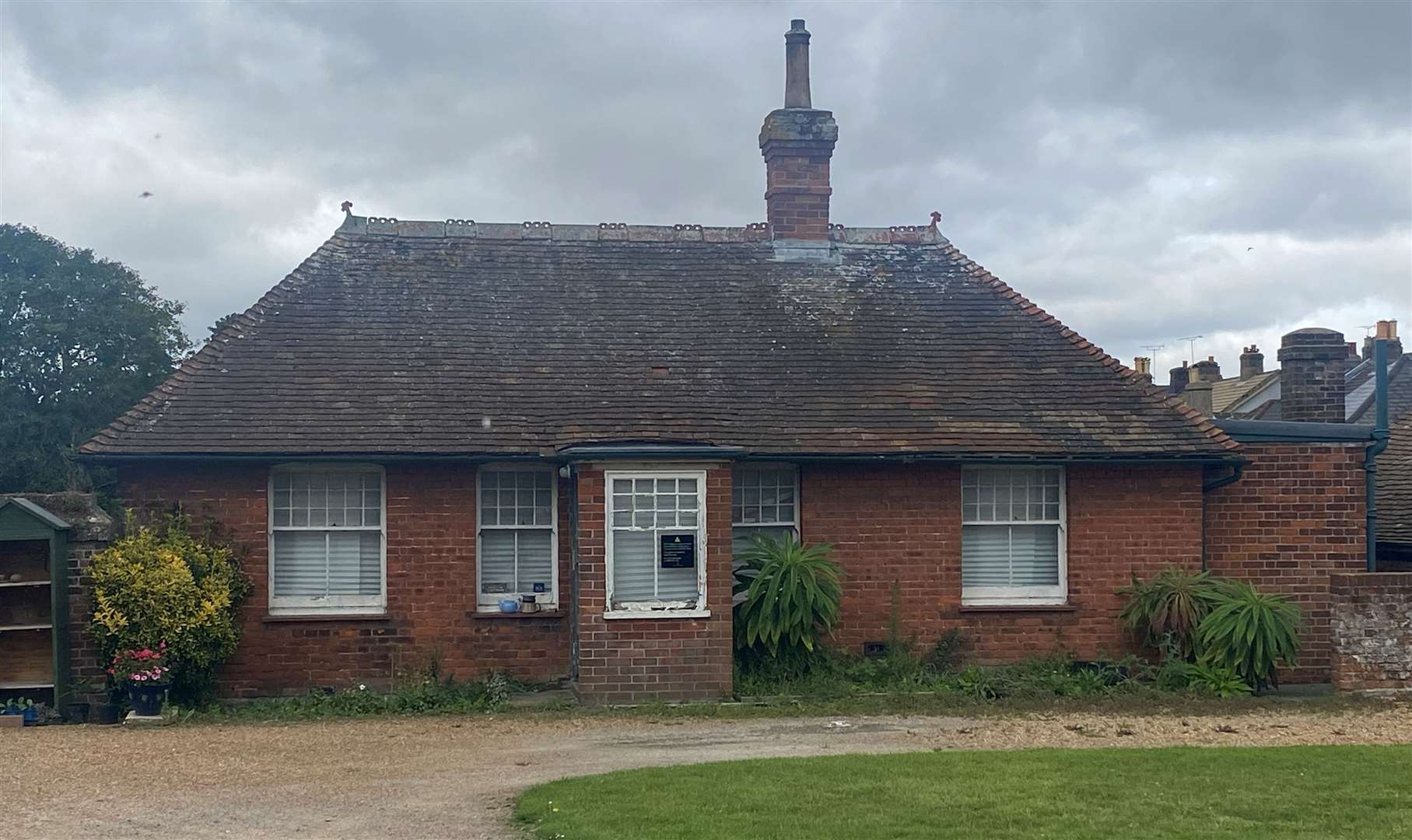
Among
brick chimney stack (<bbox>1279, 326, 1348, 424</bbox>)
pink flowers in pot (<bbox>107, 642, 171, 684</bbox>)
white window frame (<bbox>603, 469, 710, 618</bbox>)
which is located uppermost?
brick chimney stack (<bbox>1279, 326, 1348, 424</bbox>)

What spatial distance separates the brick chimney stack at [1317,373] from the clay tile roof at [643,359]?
2514 mm

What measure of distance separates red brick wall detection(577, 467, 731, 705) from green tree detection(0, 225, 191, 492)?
13990 millimetres

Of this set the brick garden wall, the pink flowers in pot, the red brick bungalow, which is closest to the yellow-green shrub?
the pink flowers in pot

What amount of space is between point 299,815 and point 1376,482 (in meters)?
17.0

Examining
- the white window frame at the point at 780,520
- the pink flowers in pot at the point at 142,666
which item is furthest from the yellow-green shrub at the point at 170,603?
the white window frame at the point at 780,520

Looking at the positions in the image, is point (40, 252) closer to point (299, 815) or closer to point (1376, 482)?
point (299, 815)

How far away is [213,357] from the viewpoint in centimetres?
1473

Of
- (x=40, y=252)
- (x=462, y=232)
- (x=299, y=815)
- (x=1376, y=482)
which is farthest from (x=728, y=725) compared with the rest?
(x=40, y=252)

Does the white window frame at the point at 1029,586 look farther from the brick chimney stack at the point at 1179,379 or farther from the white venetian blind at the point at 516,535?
the brick chimney stack at the point at 1179,379

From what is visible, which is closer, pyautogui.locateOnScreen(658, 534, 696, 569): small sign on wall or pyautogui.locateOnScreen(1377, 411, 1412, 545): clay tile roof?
pyautogui.locateOnScreen(658, 534, 696, 569): small sign on wall

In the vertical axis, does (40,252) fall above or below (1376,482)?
above

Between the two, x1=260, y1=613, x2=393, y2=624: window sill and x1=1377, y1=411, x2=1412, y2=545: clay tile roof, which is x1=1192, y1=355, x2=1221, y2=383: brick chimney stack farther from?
x1=260, y1=613, x2=393, y2=624: window sill

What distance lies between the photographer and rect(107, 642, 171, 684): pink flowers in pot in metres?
12.2

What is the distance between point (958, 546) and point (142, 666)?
851 cm
